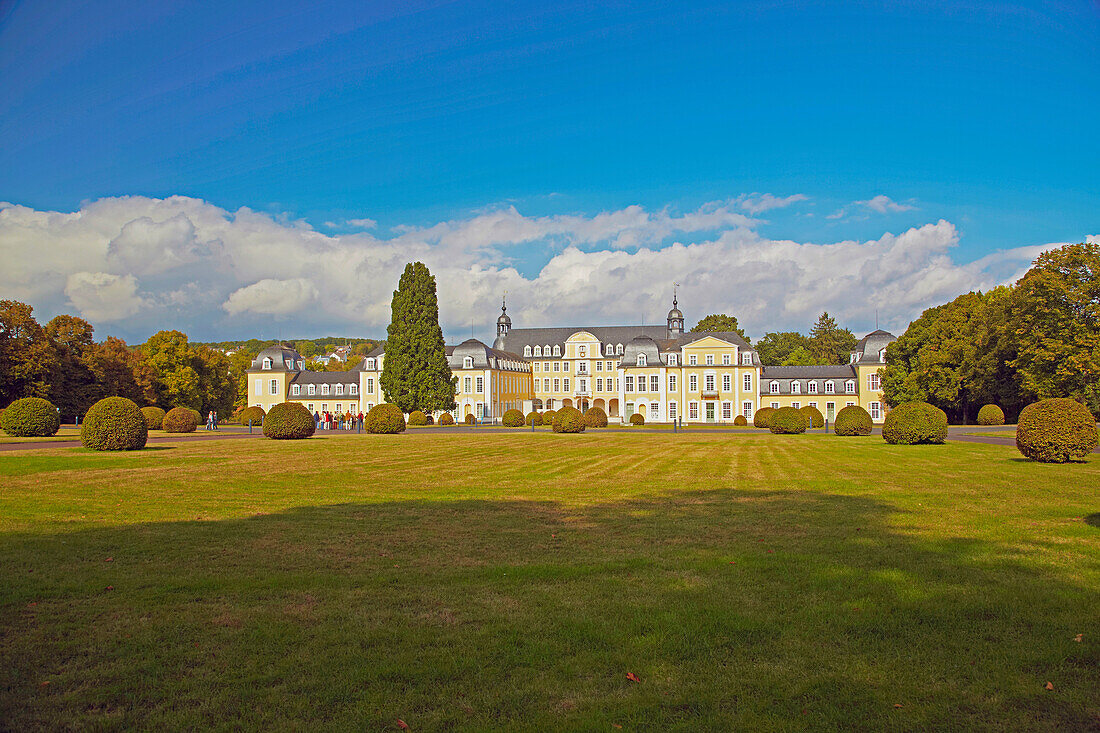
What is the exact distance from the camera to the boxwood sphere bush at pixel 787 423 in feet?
141

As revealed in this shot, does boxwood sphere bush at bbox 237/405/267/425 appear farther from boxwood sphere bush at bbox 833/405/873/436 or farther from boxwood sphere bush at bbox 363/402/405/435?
boxwood sphere bush at bbox 833/405/873/436

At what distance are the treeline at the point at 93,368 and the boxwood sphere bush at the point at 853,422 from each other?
49.0 meters

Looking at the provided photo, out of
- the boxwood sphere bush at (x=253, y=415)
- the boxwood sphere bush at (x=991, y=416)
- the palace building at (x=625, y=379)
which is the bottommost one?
the boxwood sphere bush at (x=991, y=416)

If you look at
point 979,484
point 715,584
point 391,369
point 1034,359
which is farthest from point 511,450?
point 1034,359

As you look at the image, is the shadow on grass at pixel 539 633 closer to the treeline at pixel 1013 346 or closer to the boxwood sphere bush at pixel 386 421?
the boxwood sphere bush at pixel 386 421

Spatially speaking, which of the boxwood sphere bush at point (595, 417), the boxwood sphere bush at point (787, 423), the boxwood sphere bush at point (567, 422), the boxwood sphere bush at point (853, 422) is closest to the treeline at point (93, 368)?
the boxwood sphere bush at point (567, 422)

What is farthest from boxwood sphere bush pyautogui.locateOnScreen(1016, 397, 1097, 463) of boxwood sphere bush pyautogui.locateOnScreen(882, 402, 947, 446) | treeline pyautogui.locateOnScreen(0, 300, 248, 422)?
treeline pyautogui.locateOnScreen(0, 300, 248, 422)

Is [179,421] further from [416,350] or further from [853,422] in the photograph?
[853,422]

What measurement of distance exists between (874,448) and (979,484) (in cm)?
1269

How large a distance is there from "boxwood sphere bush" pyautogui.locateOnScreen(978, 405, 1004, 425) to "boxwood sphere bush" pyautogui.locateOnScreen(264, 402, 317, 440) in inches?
1812

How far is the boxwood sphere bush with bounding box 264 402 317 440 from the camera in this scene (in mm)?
31922

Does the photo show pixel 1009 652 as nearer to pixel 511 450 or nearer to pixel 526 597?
pixel 526 597

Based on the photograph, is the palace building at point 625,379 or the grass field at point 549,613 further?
the palace building at point 625,379

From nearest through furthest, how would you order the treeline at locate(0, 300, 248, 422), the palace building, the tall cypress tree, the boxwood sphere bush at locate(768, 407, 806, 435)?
1. the boxwood sphere bush at locate(768, 407, 806, 435)
2. the treeline at locate(0, 300, 248, 422)
3. the tall cypress tree
4. the palace building
